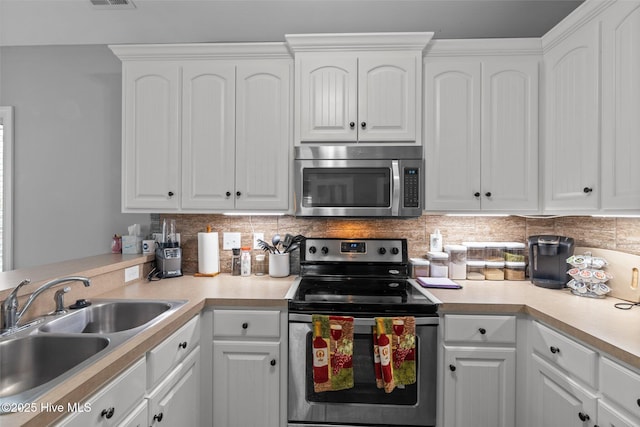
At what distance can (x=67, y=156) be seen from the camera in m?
2.51

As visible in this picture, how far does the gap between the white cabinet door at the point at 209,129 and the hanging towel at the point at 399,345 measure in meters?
1.18

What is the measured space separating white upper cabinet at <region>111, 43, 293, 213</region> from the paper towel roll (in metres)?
0.23

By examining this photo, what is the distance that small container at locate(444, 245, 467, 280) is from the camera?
7.20 feet

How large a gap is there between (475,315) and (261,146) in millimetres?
1559

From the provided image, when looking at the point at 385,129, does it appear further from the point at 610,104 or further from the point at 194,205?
the point at 194,205

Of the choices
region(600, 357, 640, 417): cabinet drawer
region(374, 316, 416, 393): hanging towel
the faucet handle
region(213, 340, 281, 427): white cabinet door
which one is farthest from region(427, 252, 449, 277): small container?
the faucet handle

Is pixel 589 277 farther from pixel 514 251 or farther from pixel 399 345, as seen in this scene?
pixel 399 345

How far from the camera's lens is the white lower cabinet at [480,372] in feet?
5.54

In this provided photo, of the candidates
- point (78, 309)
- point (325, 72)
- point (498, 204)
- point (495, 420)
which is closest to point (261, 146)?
point (325, 72)

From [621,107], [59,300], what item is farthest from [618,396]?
[59,300]

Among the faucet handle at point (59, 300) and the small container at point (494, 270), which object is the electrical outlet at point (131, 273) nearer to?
the faucet handle at point (59, 300)

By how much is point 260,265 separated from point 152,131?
113 centimetres

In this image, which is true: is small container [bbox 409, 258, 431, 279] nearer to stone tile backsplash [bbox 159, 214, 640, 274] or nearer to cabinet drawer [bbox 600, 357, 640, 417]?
stone tile backsplash [bbox 159, 214, 640, 274]

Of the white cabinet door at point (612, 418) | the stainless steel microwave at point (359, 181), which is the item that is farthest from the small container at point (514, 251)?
the white cabinet door at point (612, 418)
